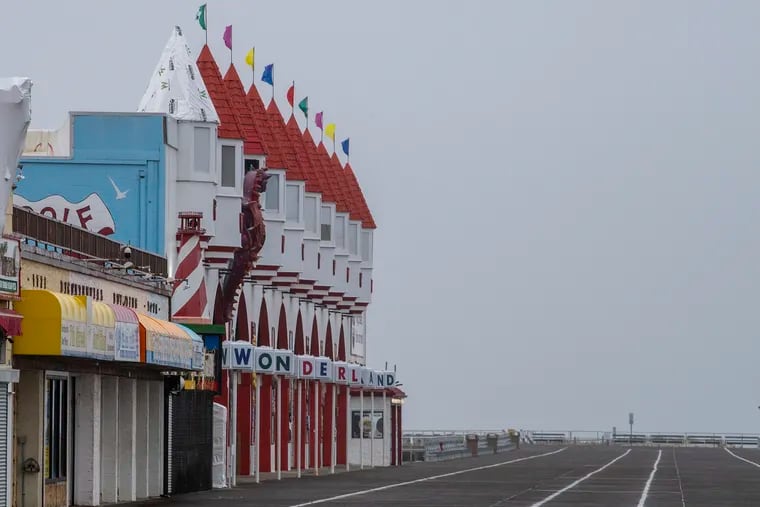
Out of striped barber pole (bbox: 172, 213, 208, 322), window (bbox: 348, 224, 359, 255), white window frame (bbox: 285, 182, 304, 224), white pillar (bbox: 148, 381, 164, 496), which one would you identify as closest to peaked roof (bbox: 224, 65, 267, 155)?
Answer: white window frame (bbox: 285, 182, 304, 224)

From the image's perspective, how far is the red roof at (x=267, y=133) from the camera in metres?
68.8

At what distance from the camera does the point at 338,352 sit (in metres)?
86.9

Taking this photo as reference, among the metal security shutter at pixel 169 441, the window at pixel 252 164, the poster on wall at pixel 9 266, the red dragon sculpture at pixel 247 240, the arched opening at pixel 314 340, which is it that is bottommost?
the metal security shutter at pixel 169 441

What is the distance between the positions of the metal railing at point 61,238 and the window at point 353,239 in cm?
4477

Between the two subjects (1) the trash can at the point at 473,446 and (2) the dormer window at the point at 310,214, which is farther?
(1) the trash can at the point at 473,446

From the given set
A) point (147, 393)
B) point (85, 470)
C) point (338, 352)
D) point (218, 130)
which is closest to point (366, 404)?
point (338, 352)

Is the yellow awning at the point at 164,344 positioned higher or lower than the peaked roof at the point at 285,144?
lower

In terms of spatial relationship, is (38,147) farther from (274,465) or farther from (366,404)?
(366,404)

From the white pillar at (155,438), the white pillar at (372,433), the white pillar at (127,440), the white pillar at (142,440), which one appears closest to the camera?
the white pillar at (127,440)

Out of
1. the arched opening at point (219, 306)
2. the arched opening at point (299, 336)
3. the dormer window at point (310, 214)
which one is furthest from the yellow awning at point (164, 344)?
the arched opening at point (299, 336)

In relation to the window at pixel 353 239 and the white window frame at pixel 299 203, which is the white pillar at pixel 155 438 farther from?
the window at pixel 353 239

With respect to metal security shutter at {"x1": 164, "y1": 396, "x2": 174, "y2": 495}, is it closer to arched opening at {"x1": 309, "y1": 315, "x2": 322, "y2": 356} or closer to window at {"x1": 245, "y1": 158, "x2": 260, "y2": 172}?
window at {"x1": 245, "y1": 158, "x2": 260, "y2": 172}

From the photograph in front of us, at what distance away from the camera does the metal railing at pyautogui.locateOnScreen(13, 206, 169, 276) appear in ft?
110

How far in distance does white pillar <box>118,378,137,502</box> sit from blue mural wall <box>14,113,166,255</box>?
1050 cm
